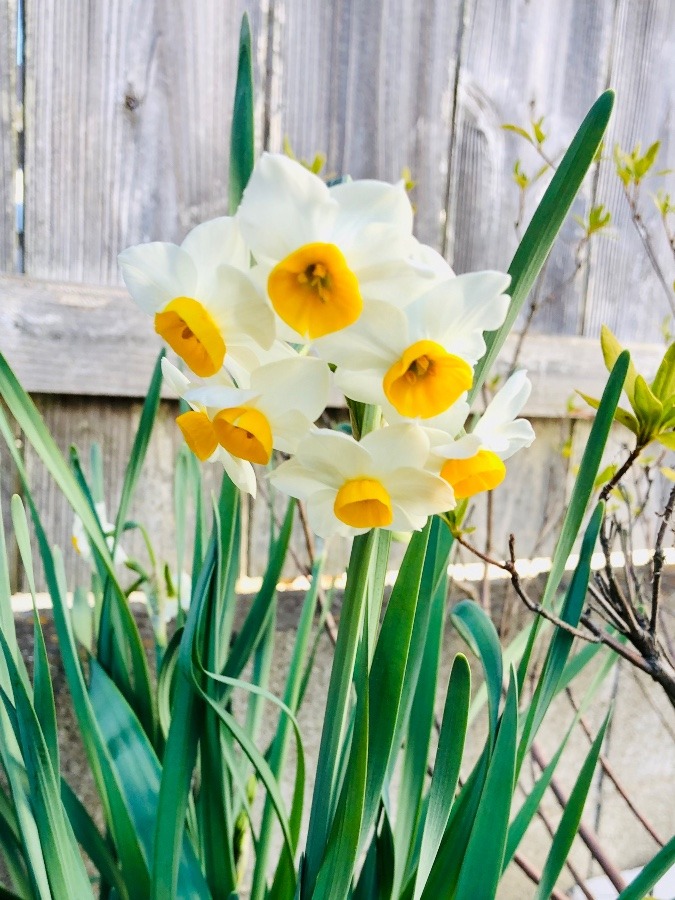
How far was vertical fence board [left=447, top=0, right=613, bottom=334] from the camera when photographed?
1.07m

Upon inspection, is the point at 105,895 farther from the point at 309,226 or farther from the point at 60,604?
the point at 309,226

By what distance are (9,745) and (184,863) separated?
0.15 m

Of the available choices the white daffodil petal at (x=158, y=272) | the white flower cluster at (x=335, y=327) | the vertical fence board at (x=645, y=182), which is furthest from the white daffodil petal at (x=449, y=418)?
the vertical fence board at (x=645, y=182)

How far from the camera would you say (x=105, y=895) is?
58cm

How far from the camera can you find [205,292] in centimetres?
27

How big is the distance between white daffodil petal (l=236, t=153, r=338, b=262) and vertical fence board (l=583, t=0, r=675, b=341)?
1073 mm

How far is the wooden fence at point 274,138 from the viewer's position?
872 mm

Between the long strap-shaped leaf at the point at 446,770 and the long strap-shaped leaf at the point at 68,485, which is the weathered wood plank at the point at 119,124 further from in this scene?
the long strap-shaped leaf at the point at 446,770

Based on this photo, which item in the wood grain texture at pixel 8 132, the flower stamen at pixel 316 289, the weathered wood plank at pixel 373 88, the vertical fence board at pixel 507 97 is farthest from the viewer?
the vertical fence board at pixel 507 97

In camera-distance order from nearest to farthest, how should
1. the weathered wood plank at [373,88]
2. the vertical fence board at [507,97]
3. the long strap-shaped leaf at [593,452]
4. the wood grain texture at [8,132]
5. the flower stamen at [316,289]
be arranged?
1. the flower stamen at [316,289]
2. the long strap-shaped leaf at [593,452]
3. the wood grain texture at [8,132]
4. the weathered wood plank at [373,88]
5. the vertical fence board at [507,97]

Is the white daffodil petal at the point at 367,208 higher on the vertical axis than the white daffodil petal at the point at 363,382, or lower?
higher

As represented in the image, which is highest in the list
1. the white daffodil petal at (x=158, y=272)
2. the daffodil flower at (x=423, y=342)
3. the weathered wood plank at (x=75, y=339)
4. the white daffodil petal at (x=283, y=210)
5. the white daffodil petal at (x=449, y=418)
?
the white daffodil petal at (x=283, y=210)

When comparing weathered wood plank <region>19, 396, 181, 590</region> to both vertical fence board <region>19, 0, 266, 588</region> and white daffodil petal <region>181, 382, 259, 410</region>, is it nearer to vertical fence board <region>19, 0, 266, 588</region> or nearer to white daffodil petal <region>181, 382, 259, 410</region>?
vertical fence board <region>19, 0, 266, 588</region>

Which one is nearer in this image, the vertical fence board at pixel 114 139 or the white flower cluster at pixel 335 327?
the white flower cluster at pixel 335 327
